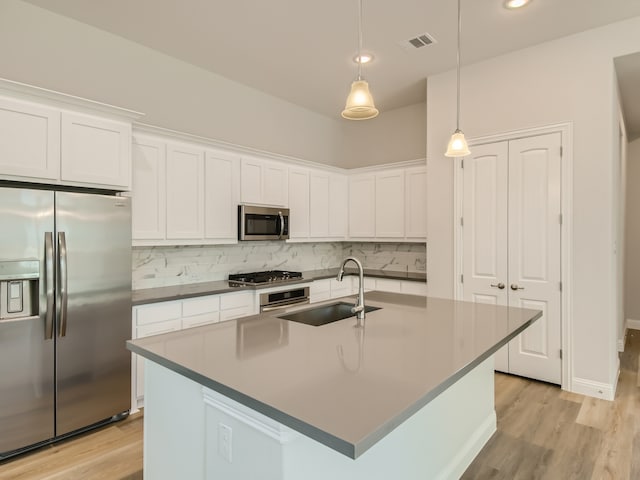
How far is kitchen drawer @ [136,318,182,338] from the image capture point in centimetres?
292

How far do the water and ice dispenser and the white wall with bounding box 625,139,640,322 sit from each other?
692cm

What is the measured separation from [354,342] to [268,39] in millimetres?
2947

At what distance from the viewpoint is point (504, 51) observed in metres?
3.59

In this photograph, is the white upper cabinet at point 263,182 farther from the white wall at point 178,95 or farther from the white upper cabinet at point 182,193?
the white wall at point 178,95

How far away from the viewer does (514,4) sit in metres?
2.84

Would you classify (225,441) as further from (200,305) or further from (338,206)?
(338,206)

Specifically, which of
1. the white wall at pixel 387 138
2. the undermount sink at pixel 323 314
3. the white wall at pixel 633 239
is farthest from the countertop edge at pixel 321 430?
the white wall at pixel 633 239

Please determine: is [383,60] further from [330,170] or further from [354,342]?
[354,342]

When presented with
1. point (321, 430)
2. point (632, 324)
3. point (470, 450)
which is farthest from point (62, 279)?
point (632, 324)

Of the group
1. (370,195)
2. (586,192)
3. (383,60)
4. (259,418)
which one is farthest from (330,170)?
(259,418)

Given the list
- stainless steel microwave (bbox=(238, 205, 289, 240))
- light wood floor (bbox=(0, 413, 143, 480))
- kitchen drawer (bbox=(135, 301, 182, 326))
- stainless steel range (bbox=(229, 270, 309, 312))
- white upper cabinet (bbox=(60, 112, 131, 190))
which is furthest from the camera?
stainless steel microwave (bbox=(238, 205, 289, 240))

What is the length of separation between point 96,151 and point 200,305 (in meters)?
1.47

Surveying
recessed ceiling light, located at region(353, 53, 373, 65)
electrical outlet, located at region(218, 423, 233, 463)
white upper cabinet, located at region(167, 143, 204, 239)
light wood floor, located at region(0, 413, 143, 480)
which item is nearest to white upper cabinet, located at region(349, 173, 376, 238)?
recessed ceiling light, located at region(353, 53, 373, 65)

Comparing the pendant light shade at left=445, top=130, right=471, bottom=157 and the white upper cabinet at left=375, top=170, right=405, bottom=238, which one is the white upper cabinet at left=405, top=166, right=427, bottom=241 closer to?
the white upper cabinet at left=375, top=170, right=405, bottom=238
